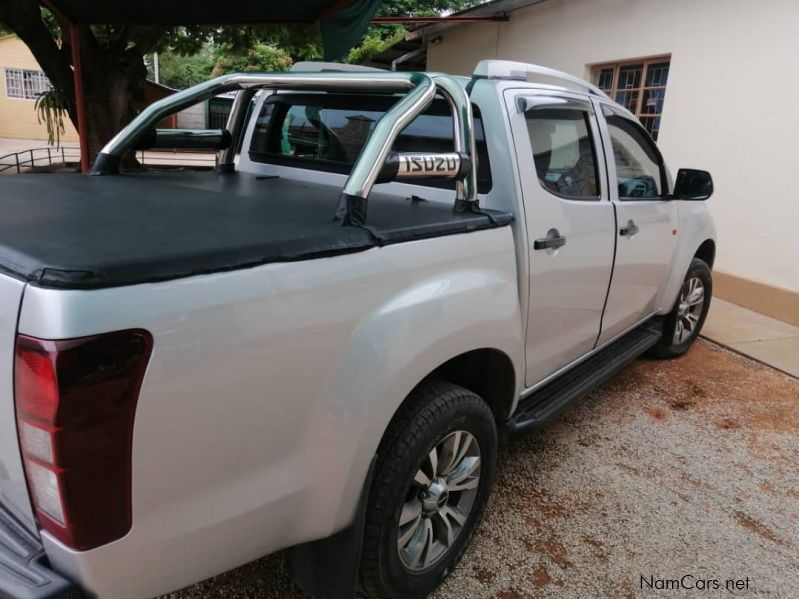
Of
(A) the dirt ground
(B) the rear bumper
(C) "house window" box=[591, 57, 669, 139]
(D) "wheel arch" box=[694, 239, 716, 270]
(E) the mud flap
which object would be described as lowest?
(A) the dirt ground

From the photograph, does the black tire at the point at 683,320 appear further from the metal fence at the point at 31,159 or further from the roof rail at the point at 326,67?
the metal fence at the point at 31,159

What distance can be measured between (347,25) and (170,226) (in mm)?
5934

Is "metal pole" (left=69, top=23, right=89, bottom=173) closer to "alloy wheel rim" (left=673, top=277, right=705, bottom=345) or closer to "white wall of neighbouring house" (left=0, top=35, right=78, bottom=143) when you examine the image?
"alloy wheel rim" (left=673, top=277, right=705, bottom=345)

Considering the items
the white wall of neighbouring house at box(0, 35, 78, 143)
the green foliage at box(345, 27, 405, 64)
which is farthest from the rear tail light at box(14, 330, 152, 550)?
the white wall of neighbouring house at box(0, 35, 78, 143)

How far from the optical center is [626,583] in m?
2.49

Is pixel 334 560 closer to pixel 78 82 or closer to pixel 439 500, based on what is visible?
pixel 439 500

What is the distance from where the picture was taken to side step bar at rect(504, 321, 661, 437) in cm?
277

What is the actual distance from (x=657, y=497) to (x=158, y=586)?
2.42 m

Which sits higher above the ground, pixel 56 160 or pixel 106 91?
pixel 106 91

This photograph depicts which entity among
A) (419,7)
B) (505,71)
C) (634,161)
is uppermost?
(419,7)

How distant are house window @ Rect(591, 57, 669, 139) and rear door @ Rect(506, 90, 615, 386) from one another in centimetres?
445

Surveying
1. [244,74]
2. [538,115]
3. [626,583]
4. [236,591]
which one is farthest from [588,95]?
[236,591]

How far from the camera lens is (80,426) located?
4.22 feet

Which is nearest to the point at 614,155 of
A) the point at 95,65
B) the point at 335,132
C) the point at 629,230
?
the point at 629,230
